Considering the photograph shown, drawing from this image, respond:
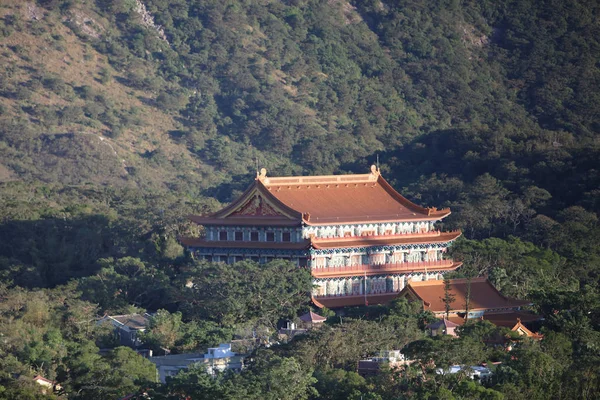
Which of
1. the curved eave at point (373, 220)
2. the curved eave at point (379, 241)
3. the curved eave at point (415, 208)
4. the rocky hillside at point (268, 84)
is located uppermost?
the rocky hillside at point (268, 84)

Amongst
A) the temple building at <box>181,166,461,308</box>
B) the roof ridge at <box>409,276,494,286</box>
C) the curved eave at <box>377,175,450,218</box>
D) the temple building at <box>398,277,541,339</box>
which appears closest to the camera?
the temple building at <box>398,277,541,339</box>

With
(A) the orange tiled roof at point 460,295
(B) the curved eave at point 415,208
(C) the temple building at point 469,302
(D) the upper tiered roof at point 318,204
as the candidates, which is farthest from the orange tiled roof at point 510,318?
(B) the curved eave at point 415,208

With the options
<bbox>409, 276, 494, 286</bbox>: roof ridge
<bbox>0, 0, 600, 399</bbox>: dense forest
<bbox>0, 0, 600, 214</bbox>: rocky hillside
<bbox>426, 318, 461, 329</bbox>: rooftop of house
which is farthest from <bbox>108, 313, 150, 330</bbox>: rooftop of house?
<bbox>0, 0, 600, 214</bbox>: rocky hillside

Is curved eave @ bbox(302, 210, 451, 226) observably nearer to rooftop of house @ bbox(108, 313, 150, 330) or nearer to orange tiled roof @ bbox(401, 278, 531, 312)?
orange tiled roof @ bbox(401, 278, 531, 312)

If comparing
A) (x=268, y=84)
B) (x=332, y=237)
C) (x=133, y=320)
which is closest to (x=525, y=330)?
(x=332, y=237)

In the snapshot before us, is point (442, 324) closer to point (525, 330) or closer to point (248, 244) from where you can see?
point (525, 330)

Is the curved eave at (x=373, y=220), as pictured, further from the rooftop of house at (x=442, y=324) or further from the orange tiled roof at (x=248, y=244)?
the rooftop of house at (x=442, y=324)
